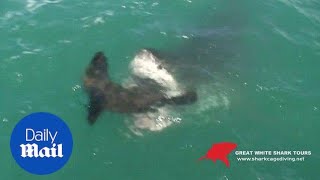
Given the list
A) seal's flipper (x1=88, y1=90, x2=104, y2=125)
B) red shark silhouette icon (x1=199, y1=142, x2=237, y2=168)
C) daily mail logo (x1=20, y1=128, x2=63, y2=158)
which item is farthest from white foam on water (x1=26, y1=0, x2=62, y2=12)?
red shark silhouette icon (x1=199, y1=142, x2=237, y2=168)

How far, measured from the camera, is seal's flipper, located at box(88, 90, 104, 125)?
3906cm

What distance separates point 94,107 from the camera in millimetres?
39875

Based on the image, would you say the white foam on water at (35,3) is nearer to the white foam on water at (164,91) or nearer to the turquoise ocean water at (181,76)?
the turquoise ocean water at (181,76)

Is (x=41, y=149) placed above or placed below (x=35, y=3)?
below

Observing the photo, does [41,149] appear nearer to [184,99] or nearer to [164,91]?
[164,91]

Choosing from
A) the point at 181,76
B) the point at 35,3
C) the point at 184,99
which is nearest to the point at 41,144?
the point at 184,99

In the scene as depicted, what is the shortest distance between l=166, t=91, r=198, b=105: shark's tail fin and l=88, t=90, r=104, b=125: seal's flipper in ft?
21.5

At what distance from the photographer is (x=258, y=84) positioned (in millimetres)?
44344

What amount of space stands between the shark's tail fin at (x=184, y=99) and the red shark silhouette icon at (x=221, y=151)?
6.05 meters

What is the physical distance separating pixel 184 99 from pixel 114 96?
22.5ft

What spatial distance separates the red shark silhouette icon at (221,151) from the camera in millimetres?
36781

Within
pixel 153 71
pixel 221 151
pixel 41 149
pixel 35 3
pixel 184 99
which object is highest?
pixel 35 3

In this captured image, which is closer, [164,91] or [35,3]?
[164,91]

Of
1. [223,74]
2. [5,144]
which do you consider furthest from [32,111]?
[223,74]
